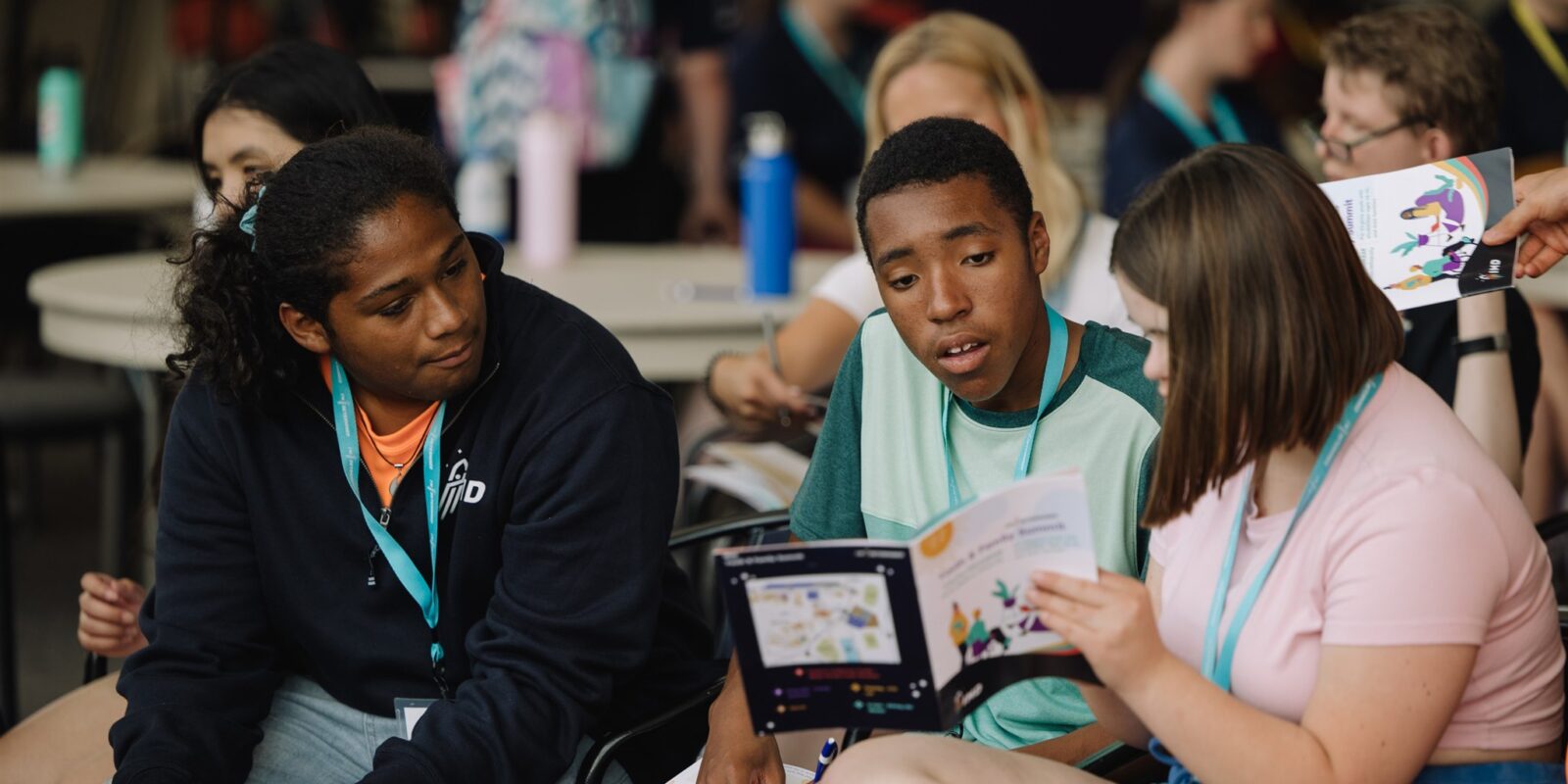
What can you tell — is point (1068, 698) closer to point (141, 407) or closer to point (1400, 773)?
point (1400, 773)

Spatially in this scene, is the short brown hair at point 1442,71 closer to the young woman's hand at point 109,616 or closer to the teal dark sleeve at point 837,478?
the teal dark sleeve at point 837,478

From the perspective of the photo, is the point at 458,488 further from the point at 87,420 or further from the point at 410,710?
the point at 87,420

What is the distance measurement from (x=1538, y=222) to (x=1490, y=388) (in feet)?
1.80

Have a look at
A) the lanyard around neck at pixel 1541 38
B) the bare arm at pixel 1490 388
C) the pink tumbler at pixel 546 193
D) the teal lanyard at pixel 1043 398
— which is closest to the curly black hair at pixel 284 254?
the teal lanyard at pixel 1043 398

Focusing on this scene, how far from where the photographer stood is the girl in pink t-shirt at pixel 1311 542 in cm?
147

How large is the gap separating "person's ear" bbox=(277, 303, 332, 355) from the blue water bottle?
1550mm

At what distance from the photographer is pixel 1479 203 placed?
1.86m

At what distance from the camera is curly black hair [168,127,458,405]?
1.95m

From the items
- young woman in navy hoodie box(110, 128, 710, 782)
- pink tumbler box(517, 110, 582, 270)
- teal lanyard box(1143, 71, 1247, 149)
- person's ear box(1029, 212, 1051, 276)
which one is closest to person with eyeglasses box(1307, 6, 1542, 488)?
person's ear box(1029, 212, 1051, 276)

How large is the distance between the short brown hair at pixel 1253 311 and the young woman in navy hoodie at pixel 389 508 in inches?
28.6

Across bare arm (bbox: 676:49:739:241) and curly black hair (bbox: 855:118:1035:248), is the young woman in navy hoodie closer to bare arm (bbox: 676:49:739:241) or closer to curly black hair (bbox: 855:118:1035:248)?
curly black hair (bbox: 855:118:1035:248)

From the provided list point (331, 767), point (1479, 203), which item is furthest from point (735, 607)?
point (1479, 203)

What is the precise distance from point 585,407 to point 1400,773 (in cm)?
99

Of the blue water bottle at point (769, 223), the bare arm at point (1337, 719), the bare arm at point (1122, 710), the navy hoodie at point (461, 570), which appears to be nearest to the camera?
the bare arm at point (1337, 719)
